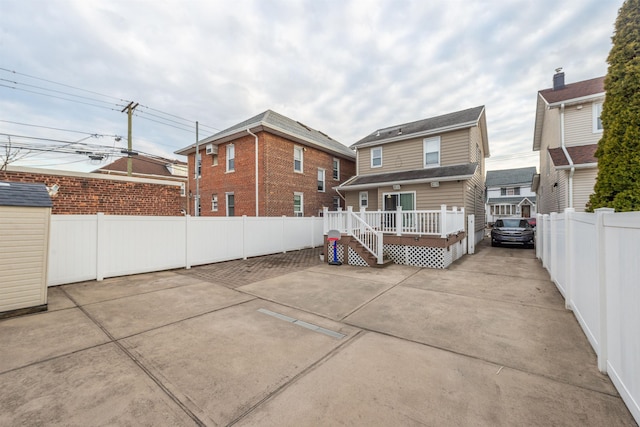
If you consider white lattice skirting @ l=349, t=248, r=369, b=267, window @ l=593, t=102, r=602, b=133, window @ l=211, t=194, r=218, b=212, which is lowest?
white lattice skirting @ l=349, t=248, r=369, b=267

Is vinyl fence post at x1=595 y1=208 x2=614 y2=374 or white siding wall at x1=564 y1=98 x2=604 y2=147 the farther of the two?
white siding wall at x1=564 y1=98 x2=604 y2=147

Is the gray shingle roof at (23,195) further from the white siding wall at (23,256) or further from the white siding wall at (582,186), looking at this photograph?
the white siding wall at (582,186)

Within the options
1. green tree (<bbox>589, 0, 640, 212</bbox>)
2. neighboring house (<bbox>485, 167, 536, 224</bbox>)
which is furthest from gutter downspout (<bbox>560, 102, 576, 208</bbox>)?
neighboring house (<bbox>485, 167, 536, 224</bbox>)

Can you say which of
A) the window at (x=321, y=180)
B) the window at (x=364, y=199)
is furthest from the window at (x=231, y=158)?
the window at (x=364, y=199)

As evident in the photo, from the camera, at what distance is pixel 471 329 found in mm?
3809

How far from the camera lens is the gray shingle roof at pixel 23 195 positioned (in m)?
4.27

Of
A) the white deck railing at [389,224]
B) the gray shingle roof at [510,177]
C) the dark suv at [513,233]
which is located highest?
the gray shingle roof at [510,177]

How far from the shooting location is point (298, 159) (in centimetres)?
1614

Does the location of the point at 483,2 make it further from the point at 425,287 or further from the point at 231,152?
the point at 231,152

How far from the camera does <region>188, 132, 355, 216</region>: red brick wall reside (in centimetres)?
1412

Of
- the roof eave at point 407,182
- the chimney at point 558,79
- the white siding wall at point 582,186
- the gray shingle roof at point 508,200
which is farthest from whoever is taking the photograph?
the gray shingle roof at point 508,200

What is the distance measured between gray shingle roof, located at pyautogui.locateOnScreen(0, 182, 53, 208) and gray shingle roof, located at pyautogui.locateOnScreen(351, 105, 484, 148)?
1399cm

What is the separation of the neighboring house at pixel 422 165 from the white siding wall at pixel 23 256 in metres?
11.8

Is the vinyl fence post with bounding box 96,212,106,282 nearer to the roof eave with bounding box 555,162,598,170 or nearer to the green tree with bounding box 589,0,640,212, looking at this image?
the green tree with bounding box 589,0,640,212
